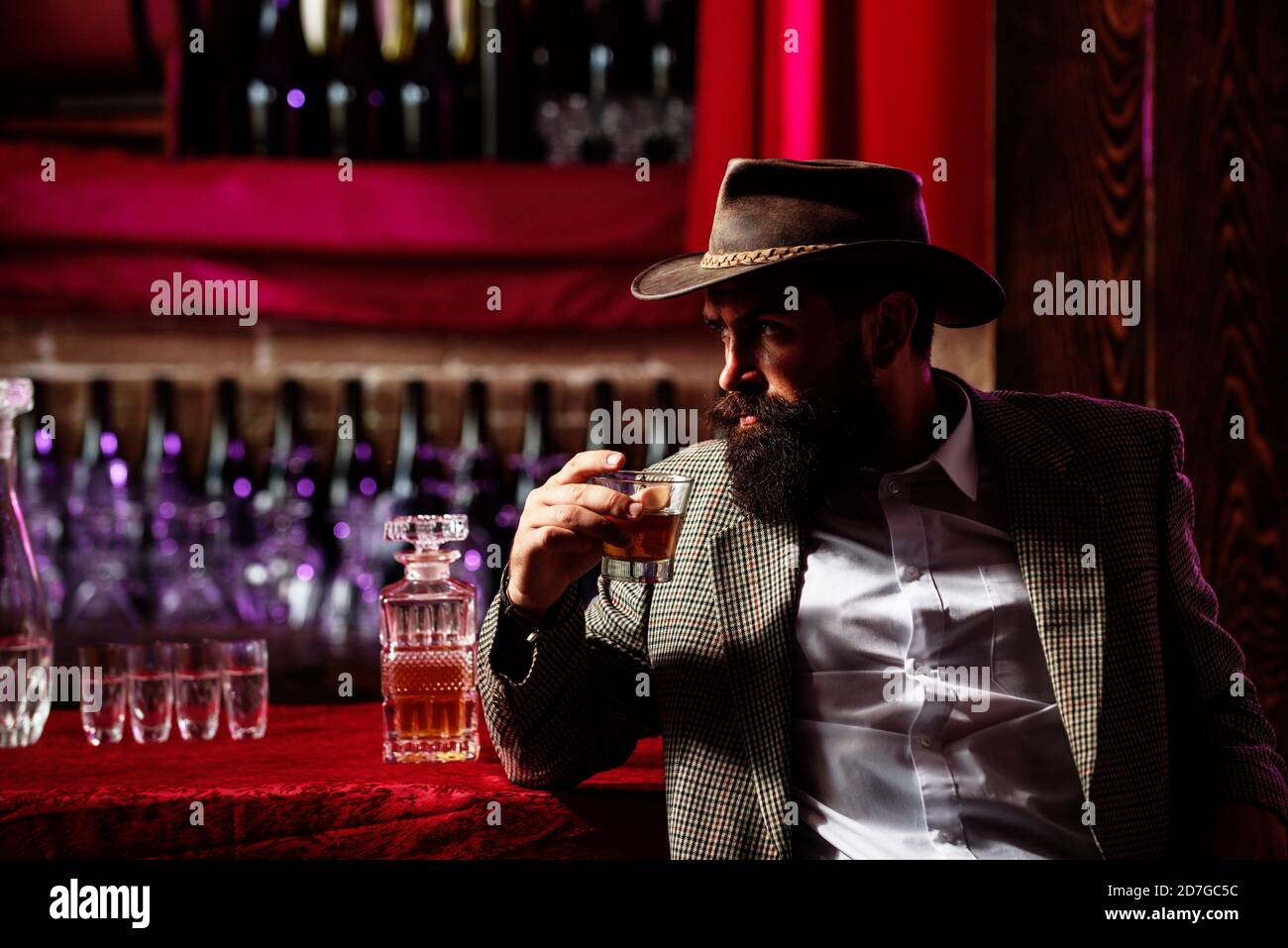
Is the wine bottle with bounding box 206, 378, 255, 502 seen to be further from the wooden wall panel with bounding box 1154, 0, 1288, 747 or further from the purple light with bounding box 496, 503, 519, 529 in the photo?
the wooden wall panel with bounding box 1154, 0, 1288, 747

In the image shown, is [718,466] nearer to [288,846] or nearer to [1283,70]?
[288,846]

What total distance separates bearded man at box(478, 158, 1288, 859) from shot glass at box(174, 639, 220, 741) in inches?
19.5

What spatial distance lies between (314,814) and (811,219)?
40.2 inches

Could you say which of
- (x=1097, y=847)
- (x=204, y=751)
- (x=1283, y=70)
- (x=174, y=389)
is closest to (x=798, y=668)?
(x=1097, y=847)

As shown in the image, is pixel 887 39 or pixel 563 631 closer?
pixel 563 631

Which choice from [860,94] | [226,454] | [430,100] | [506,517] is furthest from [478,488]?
[860,94]

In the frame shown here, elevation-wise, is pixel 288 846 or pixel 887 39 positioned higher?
pixel 887 39

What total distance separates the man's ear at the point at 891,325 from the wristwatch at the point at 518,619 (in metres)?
0.64

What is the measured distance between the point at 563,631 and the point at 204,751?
60 centimetres

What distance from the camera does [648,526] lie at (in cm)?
150

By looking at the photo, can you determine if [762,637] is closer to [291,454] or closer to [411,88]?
[291,454]

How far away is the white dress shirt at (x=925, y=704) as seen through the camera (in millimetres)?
1519

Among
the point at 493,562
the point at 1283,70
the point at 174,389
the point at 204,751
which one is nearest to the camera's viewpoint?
the point at 204,751

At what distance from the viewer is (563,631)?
1.53 metres
